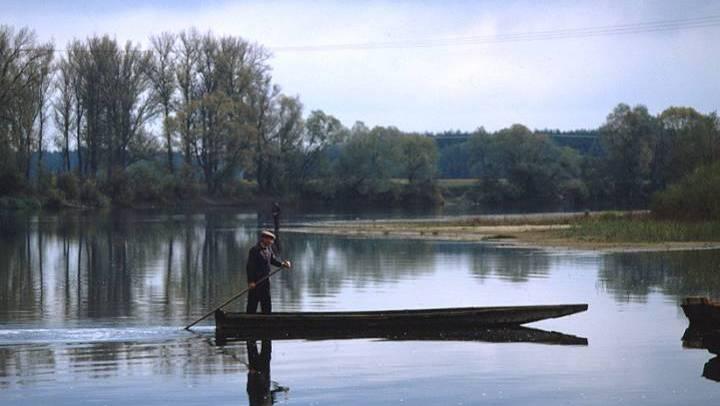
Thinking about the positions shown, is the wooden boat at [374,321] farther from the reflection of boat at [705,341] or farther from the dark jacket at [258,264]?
the reflection of boat at [705,341]

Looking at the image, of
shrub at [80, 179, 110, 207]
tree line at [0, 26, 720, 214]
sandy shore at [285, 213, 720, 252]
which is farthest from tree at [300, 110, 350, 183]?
sandy shore at [285, 213, 720, 252]

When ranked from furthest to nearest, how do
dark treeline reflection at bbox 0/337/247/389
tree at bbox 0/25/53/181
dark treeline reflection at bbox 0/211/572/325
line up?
1. tree at bbox 0/25/53/181
2. dark treeline reflection at bbox 0/211/572/325
3. dark treeline reflection at bbox 0/337/247/389

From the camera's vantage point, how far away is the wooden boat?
79.3ft

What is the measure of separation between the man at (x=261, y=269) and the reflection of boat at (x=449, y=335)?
0.97 m

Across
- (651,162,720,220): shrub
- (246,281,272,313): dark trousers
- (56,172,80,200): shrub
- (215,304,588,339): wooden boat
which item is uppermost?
(56,172,80,200): shrub

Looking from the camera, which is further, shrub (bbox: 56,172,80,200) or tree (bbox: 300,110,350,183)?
tree (bbox: 300,110,350,183)

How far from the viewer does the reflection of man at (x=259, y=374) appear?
59.9ft

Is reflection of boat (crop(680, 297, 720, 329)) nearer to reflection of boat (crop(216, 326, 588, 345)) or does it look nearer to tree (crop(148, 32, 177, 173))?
reflection of boat (crop(216, 326, 588, 345))

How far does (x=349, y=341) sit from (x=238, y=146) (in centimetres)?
9618

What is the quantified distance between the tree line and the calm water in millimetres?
53646

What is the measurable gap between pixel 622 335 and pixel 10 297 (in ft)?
54.8

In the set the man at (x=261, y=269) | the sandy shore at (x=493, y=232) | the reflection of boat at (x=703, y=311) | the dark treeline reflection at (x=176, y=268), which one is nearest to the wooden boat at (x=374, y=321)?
the man at (x=261, y=269)

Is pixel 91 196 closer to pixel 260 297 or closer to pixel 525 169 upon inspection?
pixel 525 169

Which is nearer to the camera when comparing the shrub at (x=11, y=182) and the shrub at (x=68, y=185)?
the shrub at (x=11, y=182)
